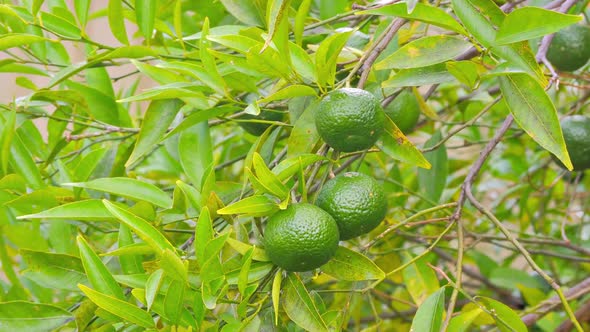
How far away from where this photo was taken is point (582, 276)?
2.06 metres

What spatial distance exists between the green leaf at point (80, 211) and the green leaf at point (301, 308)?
0.84 ft

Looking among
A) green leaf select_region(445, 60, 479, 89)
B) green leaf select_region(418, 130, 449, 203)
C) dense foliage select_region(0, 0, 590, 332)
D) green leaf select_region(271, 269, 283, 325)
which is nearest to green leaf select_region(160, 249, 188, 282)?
→ dense foliage select_region(0, 0, 590, 332)

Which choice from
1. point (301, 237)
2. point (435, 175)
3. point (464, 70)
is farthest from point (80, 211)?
point (435, 175)

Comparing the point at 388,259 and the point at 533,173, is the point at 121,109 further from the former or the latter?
the point at 533,173

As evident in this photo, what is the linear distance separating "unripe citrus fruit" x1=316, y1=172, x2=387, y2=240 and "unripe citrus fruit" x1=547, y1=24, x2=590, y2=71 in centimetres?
66

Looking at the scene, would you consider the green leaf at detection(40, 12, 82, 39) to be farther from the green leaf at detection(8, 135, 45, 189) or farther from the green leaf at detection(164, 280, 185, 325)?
the green leaf at detection(164, 280, 185, 325)

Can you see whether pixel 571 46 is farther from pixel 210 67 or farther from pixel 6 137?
pixel 6 137

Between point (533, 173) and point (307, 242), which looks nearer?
point (307, 242)

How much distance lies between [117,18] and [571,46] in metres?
0.87

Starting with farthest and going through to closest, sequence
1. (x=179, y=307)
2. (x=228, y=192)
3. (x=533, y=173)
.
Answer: (x=533, y=173) → (x=228, y=192) → (x=179, y=307)

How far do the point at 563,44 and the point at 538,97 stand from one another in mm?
594

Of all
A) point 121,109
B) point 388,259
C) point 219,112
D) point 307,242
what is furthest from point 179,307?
point 388,259

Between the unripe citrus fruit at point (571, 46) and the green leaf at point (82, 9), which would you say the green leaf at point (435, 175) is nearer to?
the unripe citrus fruit at point (571, 46)

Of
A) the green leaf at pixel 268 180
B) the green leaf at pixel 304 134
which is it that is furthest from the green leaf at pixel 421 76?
the green leaf at pixel 268 180
